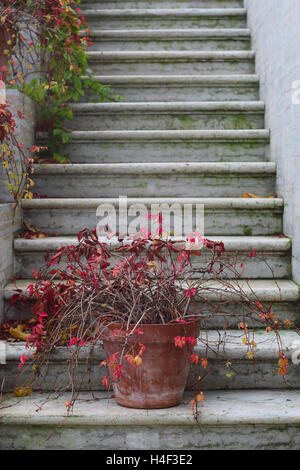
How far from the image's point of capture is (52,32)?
8.68 feet

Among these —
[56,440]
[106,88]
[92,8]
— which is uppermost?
[92,8]

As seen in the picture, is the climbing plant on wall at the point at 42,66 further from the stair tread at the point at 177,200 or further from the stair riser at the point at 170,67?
the stair riser at the point at 170,67

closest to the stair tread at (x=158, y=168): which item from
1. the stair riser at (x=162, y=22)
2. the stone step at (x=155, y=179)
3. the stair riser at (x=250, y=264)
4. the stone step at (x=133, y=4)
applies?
the stone step at (x=155, y=179)

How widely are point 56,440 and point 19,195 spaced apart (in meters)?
1.18

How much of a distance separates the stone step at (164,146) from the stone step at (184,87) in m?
0.45

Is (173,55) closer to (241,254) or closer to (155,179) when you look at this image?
(155,179)

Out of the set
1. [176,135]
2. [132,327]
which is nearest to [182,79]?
[176,135]

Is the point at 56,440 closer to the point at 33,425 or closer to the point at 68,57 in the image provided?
the point at 33,425

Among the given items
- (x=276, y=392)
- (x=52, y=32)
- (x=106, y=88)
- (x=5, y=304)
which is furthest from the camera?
(x=106, y=88)

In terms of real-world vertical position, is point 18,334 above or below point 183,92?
below

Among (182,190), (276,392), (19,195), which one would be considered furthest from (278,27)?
(276,392)

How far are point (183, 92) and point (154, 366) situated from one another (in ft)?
6.80

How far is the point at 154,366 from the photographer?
1727mm

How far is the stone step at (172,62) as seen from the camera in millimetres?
3455
